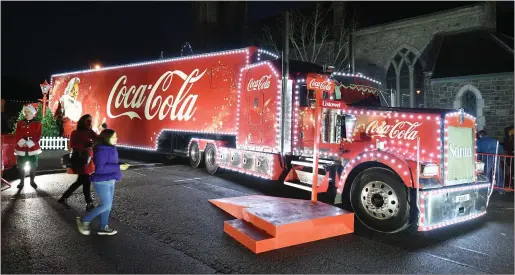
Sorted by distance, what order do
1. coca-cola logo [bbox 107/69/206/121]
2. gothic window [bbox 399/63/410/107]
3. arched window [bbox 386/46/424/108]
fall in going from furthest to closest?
gothic window [bbox 399/63/410/107]
arched window [bbox 386/46/424/108]
coca-cola logo [bbox 107/69/206/121]

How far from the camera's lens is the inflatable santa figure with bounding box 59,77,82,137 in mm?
15664

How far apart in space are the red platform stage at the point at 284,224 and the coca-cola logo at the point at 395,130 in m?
1.42

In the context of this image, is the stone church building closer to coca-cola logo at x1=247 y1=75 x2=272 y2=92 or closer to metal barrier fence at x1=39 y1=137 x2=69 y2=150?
coca-cola logo at x1=247 y1=75 x2=272 y2=92

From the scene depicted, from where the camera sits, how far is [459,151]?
5.55 m

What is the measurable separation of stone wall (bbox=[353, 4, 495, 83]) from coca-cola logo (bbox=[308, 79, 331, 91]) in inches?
443

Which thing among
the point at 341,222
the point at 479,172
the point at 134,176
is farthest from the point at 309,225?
the point at 134,176

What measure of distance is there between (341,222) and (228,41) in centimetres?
2806

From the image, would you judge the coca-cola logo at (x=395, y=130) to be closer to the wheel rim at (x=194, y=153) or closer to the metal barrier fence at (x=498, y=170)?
the metal barrier fence at (x=498, y=170)

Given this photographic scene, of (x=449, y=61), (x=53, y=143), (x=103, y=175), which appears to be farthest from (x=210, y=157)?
(x=449, y=61)

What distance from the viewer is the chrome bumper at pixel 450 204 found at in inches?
191

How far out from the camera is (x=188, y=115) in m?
10.8

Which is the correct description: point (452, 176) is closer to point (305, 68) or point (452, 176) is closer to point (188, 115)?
point (305, 68)

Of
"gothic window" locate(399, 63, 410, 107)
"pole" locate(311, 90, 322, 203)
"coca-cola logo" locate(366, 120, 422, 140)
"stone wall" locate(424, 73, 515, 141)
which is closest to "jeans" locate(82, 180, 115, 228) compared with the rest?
"pole" locate(311, 90, 322, 203)

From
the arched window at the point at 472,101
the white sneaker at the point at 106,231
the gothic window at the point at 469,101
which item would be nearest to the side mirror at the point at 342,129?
the white sneaker at the point at 106,231
